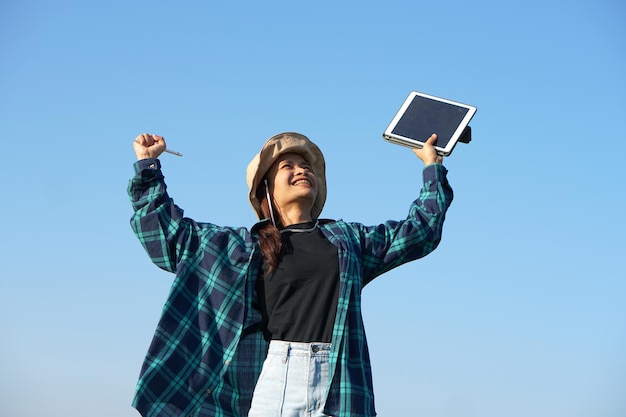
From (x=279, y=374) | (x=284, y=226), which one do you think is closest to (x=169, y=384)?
(x=279, y=374)

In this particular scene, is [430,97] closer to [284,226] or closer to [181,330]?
[284,226]

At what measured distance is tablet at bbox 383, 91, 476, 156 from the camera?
5.62 metres

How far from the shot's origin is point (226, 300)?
5109mm

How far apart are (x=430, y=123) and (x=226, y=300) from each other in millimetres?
1853

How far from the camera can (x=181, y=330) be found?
5.00 metres

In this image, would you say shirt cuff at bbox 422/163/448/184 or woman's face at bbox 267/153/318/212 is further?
woman's face at bbox 267/153/318/212

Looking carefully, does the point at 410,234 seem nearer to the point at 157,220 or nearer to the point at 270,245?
the point at 270,245

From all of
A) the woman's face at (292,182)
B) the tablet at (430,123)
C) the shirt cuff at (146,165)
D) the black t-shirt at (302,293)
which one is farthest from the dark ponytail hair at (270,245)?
the tablet at (430,123)

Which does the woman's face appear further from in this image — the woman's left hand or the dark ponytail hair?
the woman's left hand

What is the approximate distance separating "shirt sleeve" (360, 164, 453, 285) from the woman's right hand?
1.43 meters

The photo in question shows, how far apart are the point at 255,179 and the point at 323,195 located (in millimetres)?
560

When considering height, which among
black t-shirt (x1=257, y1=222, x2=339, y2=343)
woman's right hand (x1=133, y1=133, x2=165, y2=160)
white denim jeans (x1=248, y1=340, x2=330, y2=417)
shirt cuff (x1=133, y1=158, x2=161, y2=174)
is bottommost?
white denim jeans (x1=248, y1=340, x2=330, y2=417)

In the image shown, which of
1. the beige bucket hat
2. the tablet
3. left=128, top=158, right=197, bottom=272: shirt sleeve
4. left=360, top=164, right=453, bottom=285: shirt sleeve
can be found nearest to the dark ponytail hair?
the beige bucket hat

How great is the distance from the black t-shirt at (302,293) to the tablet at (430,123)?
950 millimetres
